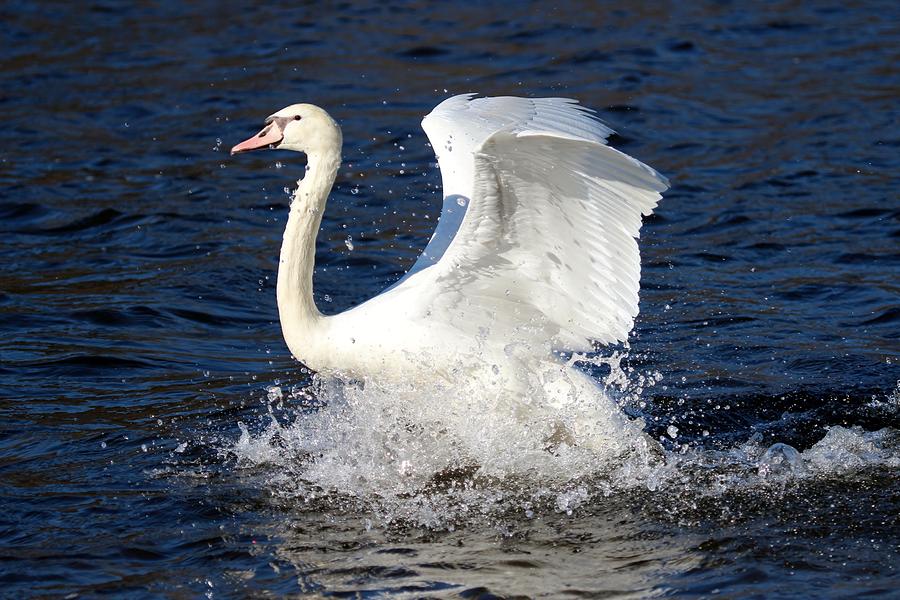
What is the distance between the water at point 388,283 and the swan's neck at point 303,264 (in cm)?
49

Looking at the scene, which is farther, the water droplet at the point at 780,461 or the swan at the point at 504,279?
the water droplet at the point at 780,461

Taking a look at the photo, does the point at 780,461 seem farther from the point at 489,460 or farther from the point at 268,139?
the point at 268,139

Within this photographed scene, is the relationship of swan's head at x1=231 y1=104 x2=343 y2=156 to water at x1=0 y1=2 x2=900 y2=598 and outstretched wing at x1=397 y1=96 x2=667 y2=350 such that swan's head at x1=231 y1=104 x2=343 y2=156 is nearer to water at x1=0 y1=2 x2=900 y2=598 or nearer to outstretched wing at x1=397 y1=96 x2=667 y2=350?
outstretched wing at x1=397 y1=96 x2=667 y2=350

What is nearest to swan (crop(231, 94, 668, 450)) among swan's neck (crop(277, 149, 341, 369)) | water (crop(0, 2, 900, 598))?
swan's neck (crop(277, 149, 341, 369))

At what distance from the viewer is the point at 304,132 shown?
6.46 meters

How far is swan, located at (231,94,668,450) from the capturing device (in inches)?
240

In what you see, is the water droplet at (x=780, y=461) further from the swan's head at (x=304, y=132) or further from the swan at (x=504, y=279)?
the swan's head at (x=304, y=132)

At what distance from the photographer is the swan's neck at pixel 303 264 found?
6.33 meters

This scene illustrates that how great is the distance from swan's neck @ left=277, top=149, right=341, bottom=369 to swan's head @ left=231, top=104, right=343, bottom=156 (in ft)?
0.15

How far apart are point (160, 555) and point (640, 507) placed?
215cm

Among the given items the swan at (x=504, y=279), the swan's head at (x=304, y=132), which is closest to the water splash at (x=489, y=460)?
the swan at (x=504, y=279)

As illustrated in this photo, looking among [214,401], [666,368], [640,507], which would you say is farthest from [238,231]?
[640,507]

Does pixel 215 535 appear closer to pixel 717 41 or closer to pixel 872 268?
pixel 872 268

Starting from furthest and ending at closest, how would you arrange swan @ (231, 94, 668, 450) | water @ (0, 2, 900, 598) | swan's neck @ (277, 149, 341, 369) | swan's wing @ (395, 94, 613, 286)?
swan's wing @ (395, 94, 613, 286) < swan's neck @ (277, 149, 341, 369) < swan @ (231, 94, 668, 450) < water @ (0, 2, 900, 598)
